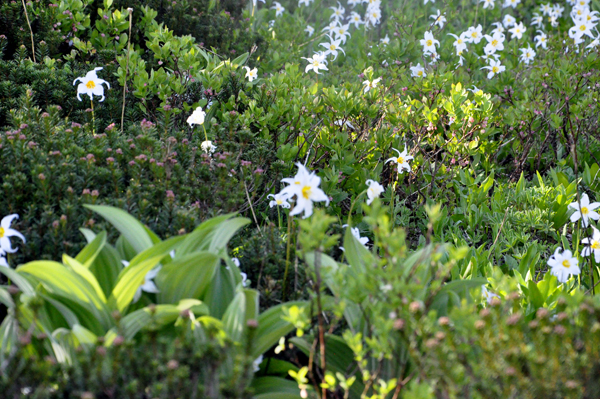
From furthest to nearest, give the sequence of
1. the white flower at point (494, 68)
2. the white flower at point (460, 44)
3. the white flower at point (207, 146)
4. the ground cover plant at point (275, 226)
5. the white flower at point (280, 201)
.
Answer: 1. the white flower at point (460, 44)
2. the white flower at point (494, 68)
3. the white flower at point (207, 146)
4. the white flower at point (280, 201)
5. the ground cover plant at point (275, 226)

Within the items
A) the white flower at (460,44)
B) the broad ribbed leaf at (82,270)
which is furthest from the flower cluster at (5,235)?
the white flower at (460,44)

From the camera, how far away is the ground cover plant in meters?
1.39

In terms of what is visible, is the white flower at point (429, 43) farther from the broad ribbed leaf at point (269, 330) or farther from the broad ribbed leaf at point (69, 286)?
the broad ribbed leaf at point (69, 286)

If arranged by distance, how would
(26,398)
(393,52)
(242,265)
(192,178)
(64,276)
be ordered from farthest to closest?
(393,52), (192,178), (242,265), (64,276), (26,398)

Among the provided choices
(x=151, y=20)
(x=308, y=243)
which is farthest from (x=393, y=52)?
(x=308, y=243)

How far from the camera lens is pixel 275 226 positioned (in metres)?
2.66

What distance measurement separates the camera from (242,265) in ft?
7.39

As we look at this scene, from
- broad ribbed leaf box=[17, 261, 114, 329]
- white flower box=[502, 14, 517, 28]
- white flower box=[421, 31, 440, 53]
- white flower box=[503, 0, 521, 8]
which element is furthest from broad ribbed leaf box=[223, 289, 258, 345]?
white flower box=[503, 0, 521, 8]

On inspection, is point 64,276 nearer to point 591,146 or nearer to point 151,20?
point 151,20

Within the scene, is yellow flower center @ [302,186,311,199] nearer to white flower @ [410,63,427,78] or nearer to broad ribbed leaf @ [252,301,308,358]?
broad ribbed leaf @ [252,301,308,358]

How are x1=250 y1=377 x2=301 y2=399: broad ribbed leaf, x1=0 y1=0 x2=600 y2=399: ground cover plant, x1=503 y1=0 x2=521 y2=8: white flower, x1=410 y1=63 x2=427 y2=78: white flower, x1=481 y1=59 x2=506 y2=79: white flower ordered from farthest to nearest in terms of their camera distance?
x1=503 y1=0 x2=521 y2=8: white flower < x1=481 y1=59 x2=506 y2=79: white flower < x1=410 y1=63 x2=427 y2=78: white flower < x1=250 y1=377 x2=301 y2=399: broad ribbed leaf < x1=0 y1=0 x2=600 y2=399: ground cover plant

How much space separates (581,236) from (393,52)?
2359 mm

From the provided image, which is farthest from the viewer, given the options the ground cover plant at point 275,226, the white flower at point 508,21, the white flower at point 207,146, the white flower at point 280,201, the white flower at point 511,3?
the white flower at point 511,3

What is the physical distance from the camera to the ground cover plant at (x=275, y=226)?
1.39m
